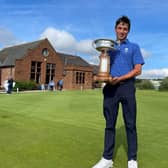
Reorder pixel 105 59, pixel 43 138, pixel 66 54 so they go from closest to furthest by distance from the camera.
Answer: pixel 105 59
pixel 43 138
pixel 66 54

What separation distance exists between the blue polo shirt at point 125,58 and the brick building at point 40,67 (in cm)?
5197

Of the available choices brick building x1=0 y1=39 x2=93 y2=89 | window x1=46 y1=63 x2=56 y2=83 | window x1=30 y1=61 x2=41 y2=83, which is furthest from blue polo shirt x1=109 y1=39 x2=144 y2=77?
window x1=46 y1=63 x2=56 y2=83

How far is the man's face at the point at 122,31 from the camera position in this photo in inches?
207

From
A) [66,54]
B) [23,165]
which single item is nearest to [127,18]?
[23,165]

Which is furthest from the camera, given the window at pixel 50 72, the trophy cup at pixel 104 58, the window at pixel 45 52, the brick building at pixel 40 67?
the window at pixel 50 72

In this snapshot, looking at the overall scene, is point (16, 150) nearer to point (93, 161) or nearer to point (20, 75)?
point (93, 161)

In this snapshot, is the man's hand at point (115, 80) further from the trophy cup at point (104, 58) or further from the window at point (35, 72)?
the window at point (35, 72)

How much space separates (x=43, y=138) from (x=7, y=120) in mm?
2884

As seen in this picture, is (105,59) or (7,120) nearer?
(105,59)

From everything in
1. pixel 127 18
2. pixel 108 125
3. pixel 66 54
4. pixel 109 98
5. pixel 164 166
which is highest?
pixel 66 54

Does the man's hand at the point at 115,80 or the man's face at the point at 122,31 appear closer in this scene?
the man's hand at the point at 115,80

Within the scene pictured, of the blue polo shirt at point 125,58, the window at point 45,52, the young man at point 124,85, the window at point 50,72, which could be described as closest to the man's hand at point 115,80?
the young man at point 124,85

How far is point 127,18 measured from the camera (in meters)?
5.27

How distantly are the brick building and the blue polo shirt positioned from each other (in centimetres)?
Answer: 5197
